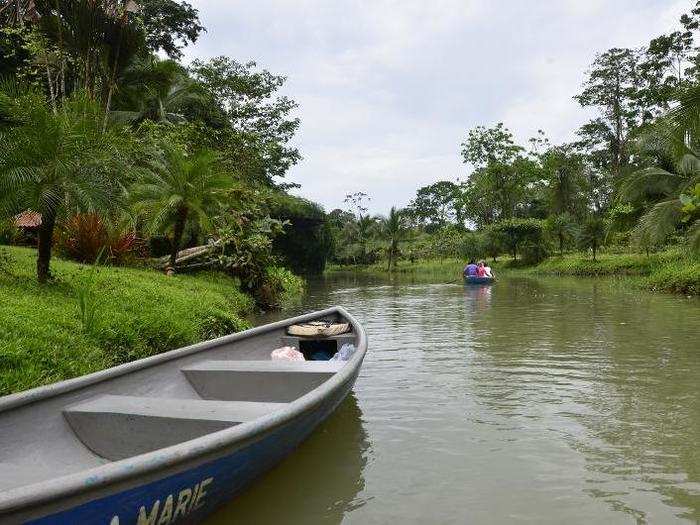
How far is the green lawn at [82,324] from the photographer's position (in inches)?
196

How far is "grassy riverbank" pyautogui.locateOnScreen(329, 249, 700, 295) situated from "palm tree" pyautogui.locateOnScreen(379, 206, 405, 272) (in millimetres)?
1297

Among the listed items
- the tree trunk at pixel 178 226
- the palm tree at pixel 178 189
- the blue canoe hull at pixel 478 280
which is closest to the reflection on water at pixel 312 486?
the palm tree at pixel 178 189

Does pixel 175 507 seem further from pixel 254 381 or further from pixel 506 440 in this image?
pixel 506 440

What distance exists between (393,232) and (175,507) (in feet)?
145

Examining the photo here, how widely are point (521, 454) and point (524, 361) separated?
12.0ft

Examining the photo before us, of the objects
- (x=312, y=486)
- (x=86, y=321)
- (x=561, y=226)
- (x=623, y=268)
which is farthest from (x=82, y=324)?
(x=561, y=226)

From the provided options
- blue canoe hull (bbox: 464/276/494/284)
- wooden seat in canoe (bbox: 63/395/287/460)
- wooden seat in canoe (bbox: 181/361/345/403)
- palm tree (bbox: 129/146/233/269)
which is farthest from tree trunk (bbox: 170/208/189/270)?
blue canoe hull (bbox: 464/276/494/284)

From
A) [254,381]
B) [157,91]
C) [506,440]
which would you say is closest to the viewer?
[506,440]

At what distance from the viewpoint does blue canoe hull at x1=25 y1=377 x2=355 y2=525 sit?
7.40 feet

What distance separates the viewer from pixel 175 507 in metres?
2.69

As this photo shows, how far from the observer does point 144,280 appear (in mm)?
10500

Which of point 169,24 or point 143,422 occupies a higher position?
point 169,24

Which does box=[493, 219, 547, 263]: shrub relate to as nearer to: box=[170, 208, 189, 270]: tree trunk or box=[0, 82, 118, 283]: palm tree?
box=[170, 208, 189, 270]: tree trunk

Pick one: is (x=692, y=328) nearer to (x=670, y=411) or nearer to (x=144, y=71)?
(x=670, y=411)
